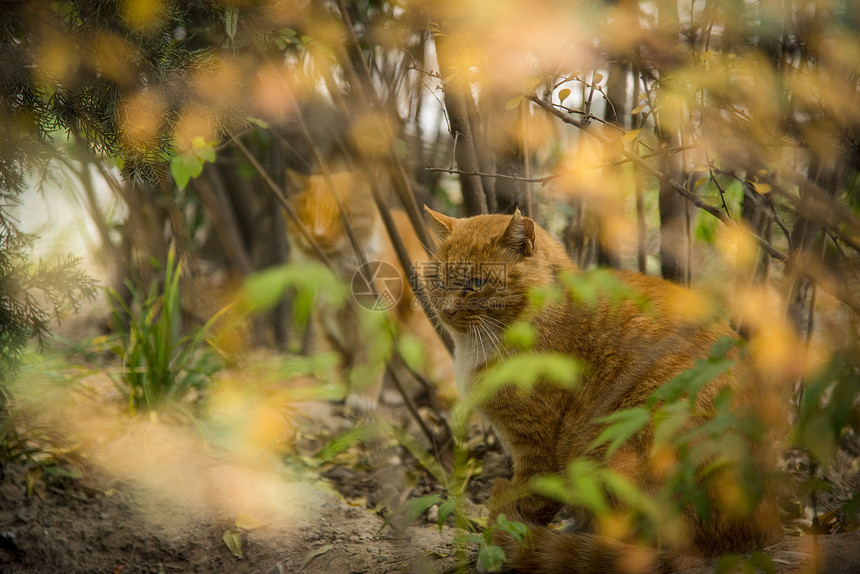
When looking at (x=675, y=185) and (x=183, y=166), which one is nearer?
(x=675, y=185)

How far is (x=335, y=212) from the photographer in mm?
3613

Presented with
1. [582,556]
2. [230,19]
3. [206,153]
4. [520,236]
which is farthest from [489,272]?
[230,19]

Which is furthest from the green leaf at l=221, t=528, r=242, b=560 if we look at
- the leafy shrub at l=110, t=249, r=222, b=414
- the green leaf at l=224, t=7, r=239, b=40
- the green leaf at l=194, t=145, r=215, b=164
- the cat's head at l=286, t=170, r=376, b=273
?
the cat's head at l=286, t=170, r=376, b=273

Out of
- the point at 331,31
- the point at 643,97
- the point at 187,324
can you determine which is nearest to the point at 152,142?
the point at 331,31

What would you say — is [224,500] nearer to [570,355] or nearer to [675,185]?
[570,355]

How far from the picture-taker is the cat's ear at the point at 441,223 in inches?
79.0

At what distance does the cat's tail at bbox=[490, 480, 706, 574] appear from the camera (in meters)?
1.45

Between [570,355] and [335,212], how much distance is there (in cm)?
216

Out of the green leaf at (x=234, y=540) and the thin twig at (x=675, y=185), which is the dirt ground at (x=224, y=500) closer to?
the green leaf at (x=234, y=540)

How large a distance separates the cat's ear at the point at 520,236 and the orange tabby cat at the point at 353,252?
1172 millimetres

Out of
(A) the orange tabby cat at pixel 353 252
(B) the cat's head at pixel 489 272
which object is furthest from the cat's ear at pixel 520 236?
(A) the orange tabby cat at pixel 353 252

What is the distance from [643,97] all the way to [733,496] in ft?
3.78

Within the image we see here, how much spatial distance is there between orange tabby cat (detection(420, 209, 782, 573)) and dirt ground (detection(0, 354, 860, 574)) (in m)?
0.15

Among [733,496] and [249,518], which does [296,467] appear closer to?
[249,518]
